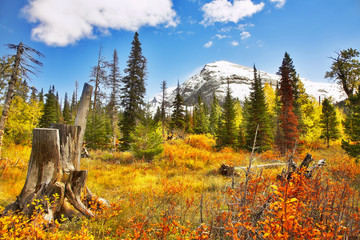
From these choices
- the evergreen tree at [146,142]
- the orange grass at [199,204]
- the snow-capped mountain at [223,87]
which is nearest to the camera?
the orange grass at [199,204]

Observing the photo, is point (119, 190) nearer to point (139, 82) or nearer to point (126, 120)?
point (126, 120)

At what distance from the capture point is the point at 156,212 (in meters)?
4.05

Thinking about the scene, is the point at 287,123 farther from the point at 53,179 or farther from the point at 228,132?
the point at 53,179

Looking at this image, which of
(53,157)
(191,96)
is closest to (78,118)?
(53,157)

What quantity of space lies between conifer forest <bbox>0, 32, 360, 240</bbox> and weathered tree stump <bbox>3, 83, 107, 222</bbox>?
21 mm

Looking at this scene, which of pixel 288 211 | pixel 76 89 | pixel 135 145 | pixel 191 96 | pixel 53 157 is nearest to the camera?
pixel 288 211

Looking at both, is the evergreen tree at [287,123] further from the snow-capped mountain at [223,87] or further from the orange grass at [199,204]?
the snow-capped mountain at [223,87]

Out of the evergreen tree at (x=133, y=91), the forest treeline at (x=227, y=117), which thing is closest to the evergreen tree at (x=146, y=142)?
the forest treeline at (x=227, y=117)

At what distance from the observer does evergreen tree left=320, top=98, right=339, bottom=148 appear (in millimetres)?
20331

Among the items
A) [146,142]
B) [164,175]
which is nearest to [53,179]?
[164,175]

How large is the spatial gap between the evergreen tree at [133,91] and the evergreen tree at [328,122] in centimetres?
2236

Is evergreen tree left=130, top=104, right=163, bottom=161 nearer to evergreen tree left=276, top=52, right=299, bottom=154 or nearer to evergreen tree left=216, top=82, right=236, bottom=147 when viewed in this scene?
evergreen tree left=216, top=82, right=236, bottom=147

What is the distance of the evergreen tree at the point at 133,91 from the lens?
52.6 ft

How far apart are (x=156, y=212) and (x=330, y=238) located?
3.27 meters
